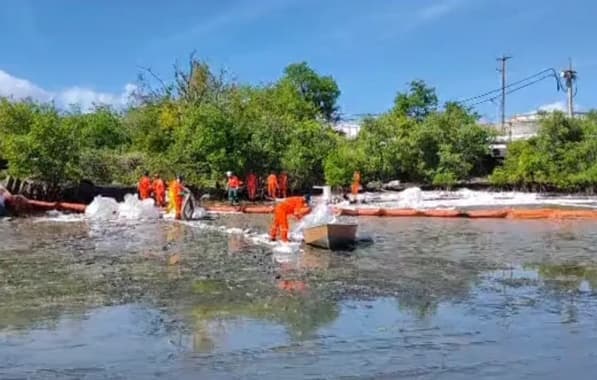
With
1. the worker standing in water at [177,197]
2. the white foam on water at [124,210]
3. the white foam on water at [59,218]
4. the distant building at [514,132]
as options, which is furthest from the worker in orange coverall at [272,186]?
the distant building at [514,132]

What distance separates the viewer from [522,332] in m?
10.2

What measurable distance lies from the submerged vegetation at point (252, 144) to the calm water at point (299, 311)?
1811cm

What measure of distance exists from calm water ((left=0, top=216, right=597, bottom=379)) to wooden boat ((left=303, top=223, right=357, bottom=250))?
1.62 ft

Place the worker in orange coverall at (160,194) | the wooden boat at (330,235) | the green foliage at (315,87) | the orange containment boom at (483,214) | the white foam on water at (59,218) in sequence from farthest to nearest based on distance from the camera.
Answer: the green foliage at (315,87), the worker in orange coverall at (160,194), the white foam on water at (59,218), the orange containment boom at (483,214), the wooden boat at (330,235)

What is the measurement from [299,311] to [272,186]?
31.7 m

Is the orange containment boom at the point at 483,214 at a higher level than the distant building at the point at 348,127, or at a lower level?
lower

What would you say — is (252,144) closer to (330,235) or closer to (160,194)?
(160,194)

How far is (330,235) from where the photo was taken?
1902 cm

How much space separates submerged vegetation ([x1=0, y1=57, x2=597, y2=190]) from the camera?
129 feet

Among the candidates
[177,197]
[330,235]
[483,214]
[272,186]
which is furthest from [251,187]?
[330,235]

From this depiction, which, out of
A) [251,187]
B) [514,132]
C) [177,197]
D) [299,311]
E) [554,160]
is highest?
[514,132]

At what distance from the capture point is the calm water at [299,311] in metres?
8.64

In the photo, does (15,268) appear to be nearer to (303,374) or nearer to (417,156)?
(303,374)

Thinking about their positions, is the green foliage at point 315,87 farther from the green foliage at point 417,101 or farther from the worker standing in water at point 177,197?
the worker standing in water at point 177,197
